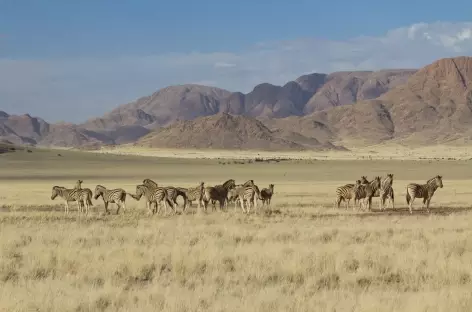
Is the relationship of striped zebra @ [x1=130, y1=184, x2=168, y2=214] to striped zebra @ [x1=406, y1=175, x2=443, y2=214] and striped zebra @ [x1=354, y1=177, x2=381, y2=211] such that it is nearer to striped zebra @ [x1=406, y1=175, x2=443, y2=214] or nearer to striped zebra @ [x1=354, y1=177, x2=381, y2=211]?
striped zebra @ [x1=354, y1=177, x2=381, y2=211]

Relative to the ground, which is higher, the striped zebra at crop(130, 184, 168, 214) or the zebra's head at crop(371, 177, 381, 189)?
the zebra's head at crop(371, 177, 381, 189)

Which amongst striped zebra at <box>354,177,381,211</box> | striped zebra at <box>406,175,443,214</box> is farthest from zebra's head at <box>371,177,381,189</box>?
striped zebra at <box>406,175,443,214</box>

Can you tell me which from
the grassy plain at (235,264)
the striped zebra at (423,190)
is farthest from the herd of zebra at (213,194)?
the grassy plain at (235,264)

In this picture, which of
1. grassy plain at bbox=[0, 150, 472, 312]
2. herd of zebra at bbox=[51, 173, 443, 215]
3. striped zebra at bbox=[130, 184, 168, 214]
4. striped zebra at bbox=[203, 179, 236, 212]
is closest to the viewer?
grassy plain at bbox=[0, 150, 472, 312]

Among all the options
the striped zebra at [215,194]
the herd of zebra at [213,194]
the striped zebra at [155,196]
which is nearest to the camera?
the striped zebra at [155,196]

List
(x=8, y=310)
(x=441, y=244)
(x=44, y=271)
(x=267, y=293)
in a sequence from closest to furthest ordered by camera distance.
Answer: (x=8, y=310)
(x=267, y=293)
(x=44, y=271)
(x=441, y=244)

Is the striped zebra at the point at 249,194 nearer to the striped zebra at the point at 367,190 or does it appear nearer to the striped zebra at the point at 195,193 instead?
the striped zebra at the point at 195,193

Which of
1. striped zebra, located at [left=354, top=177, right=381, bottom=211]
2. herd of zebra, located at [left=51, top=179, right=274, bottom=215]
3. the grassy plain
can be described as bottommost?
the grassy plain

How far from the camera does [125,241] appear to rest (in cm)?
1714

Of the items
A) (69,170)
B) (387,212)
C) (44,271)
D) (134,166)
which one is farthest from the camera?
(134,166)

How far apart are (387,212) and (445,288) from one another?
15.3 m

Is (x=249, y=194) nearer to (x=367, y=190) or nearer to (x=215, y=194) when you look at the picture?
(x=215, y=194)

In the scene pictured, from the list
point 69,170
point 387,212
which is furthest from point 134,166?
point 387,212

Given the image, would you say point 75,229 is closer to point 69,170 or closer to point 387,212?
point 387,212
